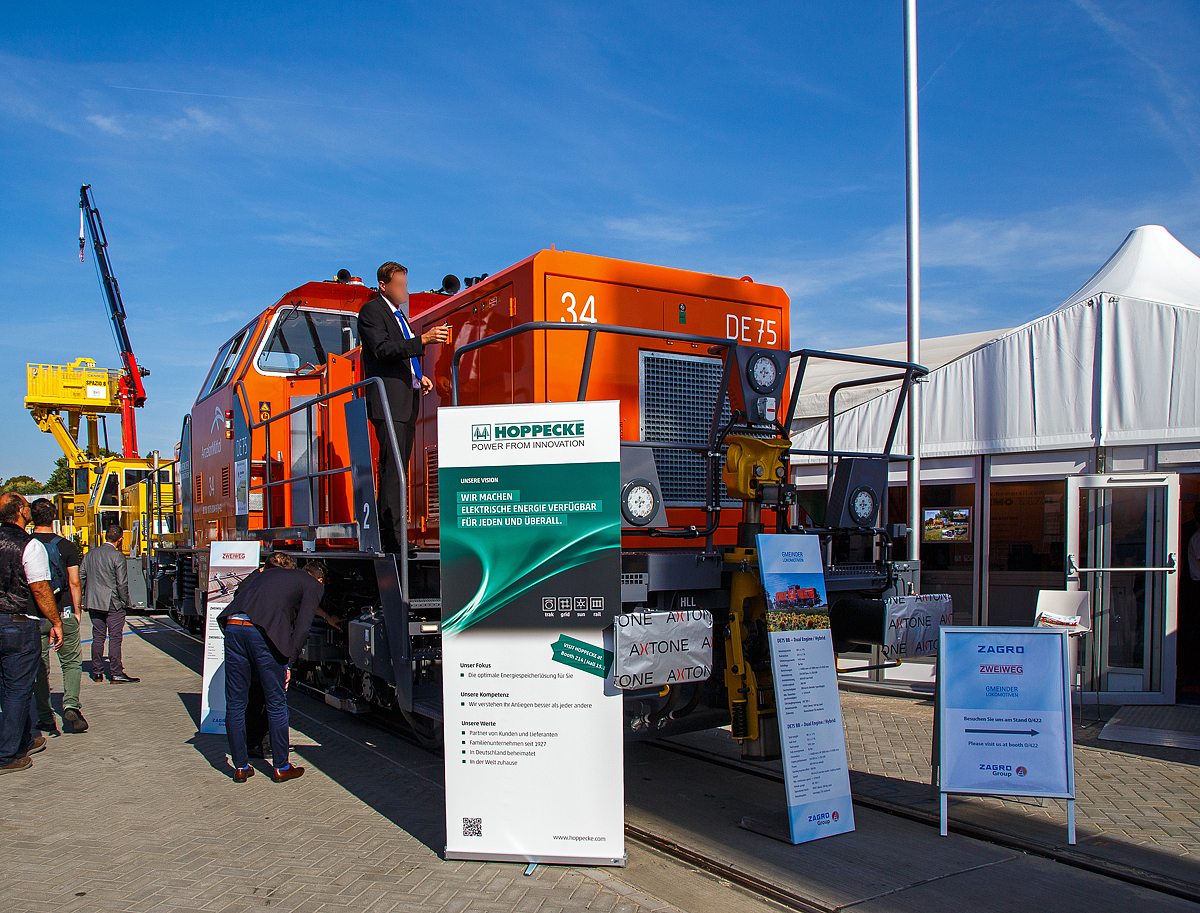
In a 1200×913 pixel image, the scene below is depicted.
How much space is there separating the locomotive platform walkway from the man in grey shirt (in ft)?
9.77

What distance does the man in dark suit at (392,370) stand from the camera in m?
5.25

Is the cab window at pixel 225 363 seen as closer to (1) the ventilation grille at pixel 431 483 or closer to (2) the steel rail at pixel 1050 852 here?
(1) the ventilation grille at pixel 431 483

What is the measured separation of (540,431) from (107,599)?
25.2 ft

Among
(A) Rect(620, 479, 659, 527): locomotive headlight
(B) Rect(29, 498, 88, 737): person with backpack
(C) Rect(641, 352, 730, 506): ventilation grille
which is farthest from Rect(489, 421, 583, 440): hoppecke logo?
(B) Rect(29, 498, 88, 737): person with backpack

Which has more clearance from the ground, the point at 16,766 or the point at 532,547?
the point at 532,547

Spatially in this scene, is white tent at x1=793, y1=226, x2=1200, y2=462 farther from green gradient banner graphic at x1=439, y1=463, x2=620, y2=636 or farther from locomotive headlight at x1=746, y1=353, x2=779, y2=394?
green gradient banner graphic at x1=439, y1=463, x2=620, y2=636

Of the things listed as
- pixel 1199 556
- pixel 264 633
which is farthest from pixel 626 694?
pixel 1199 556

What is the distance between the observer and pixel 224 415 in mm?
8445

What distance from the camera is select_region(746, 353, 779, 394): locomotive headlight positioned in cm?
477

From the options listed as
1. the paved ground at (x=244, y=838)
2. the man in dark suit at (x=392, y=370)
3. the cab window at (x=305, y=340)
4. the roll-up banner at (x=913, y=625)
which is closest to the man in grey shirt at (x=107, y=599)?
the paved ground at (x=244, y=838)

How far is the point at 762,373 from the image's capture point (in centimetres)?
482

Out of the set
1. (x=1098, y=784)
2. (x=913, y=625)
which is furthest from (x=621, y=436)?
(x=1098, y=784)

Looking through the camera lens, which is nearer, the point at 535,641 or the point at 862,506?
the point at 535,641

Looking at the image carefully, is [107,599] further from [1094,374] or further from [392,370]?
[1094,374]
